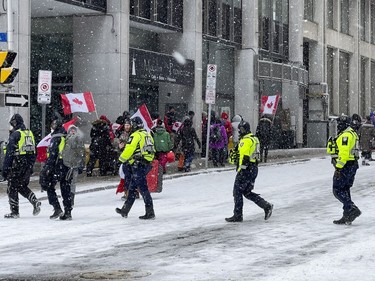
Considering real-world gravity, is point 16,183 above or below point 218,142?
below

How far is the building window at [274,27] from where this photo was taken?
42406 mm

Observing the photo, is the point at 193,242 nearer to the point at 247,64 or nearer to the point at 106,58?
the point at 106,58

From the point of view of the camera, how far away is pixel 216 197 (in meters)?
19.5

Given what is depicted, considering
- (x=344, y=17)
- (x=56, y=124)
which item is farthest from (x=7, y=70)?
(x=344, y=17)

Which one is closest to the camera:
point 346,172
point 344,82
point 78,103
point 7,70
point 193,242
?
point 193,242

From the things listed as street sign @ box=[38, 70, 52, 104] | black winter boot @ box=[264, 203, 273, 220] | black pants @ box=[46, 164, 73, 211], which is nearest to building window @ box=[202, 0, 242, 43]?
street sign @ box=[38, 70, 52, 104]

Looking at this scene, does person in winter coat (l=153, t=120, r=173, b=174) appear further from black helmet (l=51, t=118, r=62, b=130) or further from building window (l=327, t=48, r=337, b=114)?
building window (l=327, t=48, r=337, b=114)

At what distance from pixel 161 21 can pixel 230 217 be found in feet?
63.5

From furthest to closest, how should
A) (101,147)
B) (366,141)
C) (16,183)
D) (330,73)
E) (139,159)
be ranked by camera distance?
(330,73)
(366,141)
(101,147)
(16,183)
(139,159)

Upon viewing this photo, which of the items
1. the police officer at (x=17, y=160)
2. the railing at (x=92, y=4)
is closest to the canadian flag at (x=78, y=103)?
the railing at (x=92, y=4)

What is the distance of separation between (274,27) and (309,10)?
672 cm

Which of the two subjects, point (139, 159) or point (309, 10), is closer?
point (139, 159)

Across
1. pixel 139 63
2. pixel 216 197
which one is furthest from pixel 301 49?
pixel 216 197

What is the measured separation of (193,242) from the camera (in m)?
12.3
